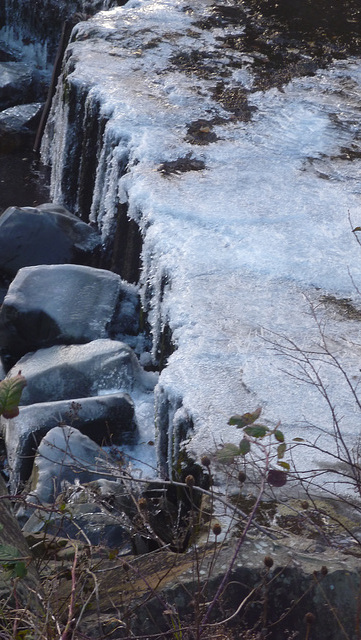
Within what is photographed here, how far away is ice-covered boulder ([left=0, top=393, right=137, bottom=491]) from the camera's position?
383cm

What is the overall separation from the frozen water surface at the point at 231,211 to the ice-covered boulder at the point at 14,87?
202 cm

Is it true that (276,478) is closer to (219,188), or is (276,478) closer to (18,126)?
(219,188)

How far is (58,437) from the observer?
11.7 feet

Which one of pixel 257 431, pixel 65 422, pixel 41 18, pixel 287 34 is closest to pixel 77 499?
pixel 65 422

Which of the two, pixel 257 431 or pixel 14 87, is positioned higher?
pixel 257 431

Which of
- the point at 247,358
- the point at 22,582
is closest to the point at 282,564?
the point at 22,582

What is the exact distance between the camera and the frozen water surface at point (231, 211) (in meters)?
3.44

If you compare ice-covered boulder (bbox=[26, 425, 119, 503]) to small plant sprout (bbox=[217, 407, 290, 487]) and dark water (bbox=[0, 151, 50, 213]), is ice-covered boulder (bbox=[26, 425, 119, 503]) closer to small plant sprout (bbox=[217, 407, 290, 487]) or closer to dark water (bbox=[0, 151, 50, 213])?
small plant sprout (bbox=[217, 407, 290, 487])

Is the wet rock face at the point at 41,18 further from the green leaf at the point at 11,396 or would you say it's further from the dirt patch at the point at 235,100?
the green leaf at the point at 11,396

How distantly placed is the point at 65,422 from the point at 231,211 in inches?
69.5

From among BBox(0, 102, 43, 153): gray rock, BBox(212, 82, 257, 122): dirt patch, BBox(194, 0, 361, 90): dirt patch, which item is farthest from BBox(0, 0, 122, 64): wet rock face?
BBox(212, 82, 257, 122): dirt patch

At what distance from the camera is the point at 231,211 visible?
468 centimetres

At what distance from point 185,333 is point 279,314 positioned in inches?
20.8

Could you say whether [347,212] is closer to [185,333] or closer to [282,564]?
[185,333]
